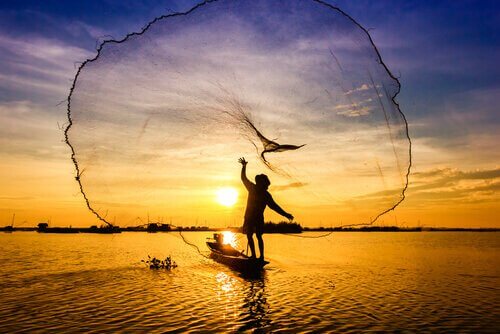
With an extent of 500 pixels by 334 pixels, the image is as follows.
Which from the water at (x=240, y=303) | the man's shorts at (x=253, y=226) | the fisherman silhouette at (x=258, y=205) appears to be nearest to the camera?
the water at (x=240, y=303)

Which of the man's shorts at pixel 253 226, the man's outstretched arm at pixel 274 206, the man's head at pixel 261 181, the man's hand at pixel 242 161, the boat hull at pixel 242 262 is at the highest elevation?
the man's hand at pixel 242 161

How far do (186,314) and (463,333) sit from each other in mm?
8183

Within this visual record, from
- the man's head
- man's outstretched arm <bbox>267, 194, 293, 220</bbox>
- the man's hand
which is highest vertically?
the man's hand

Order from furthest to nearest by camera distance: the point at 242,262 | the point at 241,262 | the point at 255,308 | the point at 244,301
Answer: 1. the point at 241,262
2. the point at 242,262
3. the point at 244,301
4. the point at 255,308

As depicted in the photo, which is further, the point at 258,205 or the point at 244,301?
the point at 258,205

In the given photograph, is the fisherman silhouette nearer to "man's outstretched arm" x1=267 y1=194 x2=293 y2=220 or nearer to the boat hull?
"man's outstretched arm" x1=267 y1=194 x2=293 y2=220

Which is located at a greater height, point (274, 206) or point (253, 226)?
point (274, 206)

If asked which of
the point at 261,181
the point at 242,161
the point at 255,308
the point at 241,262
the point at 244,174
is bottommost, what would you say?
the point at 255,308

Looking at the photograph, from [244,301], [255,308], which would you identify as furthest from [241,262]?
[255,308]

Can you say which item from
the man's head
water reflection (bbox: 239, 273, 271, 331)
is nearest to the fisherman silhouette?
the man's head

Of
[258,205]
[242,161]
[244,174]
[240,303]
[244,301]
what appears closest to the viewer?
[240,303]

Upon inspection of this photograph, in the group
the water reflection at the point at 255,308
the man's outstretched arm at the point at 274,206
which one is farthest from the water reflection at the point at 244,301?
the man's outstretched arm at the point at 274,206

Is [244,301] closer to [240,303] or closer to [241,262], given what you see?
[240,303]

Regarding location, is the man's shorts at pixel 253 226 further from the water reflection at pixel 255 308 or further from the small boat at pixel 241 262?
the small boat at pixel 241 262
